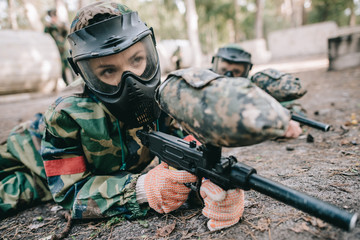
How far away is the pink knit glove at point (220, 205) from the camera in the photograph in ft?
4.35

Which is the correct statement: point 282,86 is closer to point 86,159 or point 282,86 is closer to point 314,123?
point 314,123

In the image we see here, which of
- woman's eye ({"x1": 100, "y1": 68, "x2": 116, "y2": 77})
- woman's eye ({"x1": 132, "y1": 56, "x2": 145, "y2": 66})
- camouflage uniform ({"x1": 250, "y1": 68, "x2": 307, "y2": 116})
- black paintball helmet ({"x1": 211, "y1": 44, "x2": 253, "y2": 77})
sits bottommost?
camouflage uniform ({"x1": 250, "y1": 68, "x2": 307, "y2": 116})

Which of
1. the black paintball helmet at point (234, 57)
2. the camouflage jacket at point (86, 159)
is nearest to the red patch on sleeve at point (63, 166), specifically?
the camouflage jacket at point (86, 159)

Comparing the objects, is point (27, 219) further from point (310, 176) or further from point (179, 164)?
Result: point (310, 176)

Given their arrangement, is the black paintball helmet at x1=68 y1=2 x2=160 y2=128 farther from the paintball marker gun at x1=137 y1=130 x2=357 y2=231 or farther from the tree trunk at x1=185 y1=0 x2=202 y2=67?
the tree trunk at x1=185 y1=0 x2=202 y2=67

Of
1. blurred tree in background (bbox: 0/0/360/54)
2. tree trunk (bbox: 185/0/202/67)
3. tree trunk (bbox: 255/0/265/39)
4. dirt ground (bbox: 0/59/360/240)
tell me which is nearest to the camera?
dirt ground (bbox: 0/59/360/240)

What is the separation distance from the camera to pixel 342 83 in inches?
241

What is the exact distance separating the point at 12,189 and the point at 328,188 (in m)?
2.78

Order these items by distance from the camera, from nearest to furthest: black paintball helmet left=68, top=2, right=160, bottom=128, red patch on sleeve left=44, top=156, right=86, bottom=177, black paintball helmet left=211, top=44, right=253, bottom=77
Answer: black paintball helmet left=68, top=2, right=160, bottom=128 → red patch on sleeve left=44, top=156, right=86, bottom=177 → black paintball helmet left=211, top=44, right=253, bottom=77

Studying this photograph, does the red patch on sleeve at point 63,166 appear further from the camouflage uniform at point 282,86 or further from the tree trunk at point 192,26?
the tree trunk at point 192,26

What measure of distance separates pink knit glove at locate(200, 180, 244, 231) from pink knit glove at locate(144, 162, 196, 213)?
17cm

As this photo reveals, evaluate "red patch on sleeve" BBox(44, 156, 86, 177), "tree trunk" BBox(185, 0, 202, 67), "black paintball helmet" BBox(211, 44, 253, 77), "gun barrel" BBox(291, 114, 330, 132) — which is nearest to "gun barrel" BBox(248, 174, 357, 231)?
"red patch on sleeve" BBox(44, 156, 86, 177)

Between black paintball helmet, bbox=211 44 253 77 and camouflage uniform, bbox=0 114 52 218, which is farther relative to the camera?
black paintball helmet, bbox=211 44 253 77

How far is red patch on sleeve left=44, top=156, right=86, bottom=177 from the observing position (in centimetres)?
178
